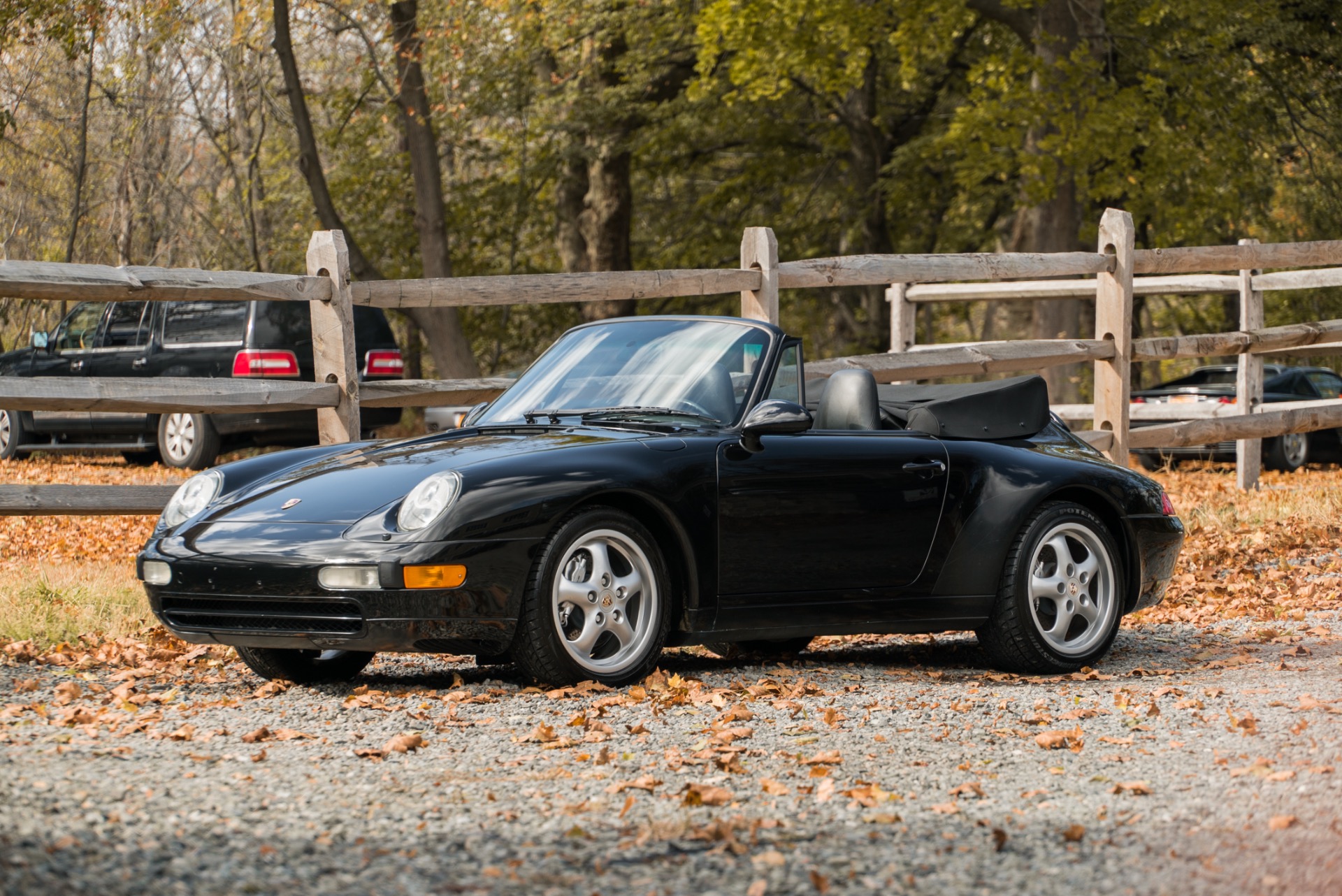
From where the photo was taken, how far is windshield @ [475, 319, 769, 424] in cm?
653

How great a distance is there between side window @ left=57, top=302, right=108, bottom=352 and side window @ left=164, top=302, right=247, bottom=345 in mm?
1374

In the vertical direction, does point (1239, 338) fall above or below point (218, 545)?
above

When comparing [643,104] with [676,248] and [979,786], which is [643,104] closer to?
[676,248]

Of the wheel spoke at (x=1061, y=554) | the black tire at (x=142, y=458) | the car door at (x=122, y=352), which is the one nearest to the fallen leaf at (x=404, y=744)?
the wheel spoke at (x=1061, y=554)

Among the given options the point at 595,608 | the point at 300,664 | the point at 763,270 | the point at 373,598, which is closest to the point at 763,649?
the point at 595,608

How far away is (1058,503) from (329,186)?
82.3 feet

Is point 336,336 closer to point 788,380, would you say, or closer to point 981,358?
point 788,380

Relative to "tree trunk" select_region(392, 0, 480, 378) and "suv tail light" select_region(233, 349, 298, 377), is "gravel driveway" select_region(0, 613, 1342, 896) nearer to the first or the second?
"suv tail light" select_region(233, 349, 298, 377)

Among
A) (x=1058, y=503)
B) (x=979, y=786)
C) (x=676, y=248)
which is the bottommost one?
(x=979, y=786)

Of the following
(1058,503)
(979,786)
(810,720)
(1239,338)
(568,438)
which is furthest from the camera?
(1239,338)

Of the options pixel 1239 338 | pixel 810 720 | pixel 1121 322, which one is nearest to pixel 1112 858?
pixel 810 720

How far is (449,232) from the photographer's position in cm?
3156

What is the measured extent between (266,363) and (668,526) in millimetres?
11332

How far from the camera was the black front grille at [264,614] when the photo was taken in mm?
5496
